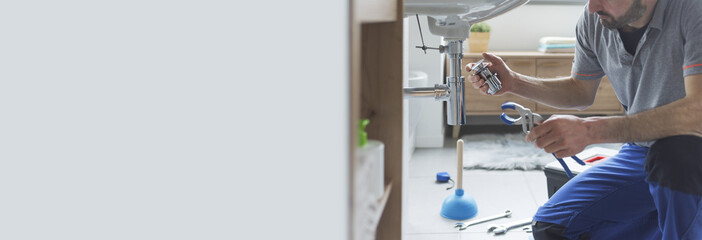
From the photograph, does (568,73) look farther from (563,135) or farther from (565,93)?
(563,135)

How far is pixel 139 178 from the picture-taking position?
31 cm

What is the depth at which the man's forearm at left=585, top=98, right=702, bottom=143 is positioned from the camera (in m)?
1.19

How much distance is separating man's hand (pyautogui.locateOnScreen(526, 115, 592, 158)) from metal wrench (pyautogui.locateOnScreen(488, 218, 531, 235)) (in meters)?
0.75

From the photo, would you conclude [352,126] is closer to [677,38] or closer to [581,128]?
[581,128]

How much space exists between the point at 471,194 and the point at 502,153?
715mm

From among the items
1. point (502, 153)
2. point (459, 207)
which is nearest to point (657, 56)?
point (459, 207)

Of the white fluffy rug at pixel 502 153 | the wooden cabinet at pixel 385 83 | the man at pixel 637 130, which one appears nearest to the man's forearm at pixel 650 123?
the man at pixel 637 130

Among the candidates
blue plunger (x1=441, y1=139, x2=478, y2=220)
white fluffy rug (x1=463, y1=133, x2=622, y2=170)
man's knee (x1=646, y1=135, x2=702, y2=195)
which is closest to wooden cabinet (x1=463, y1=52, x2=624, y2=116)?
white fluffy rug (x1=463, y1=133, x2=622, y2=170)

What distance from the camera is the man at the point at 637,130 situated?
3.88 ft

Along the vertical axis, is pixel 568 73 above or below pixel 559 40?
below

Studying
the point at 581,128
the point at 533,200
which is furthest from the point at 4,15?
the point at 533,200

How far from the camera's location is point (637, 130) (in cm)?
119

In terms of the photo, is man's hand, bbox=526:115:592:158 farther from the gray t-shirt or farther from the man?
the gray t-shirt

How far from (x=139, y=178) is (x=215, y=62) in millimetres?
80
